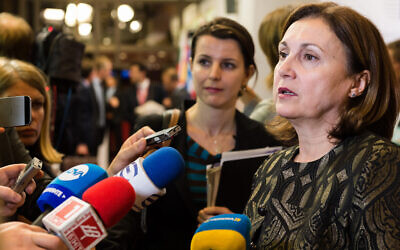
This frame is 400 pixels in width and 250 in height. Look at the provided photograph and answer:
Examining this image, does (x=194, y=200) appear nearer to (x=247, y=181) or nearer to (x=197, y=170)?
(x=197, y=170)

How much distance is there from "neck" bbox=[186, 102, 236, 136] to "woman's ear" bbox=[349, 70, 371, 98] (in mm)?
971

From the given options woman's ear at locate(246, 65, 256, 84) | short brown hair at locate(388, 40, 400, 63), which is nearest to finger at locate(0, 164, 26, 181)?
woman's ear at locate(246, 65, 256, 84)

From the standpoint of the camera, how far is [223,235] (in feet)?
3.71

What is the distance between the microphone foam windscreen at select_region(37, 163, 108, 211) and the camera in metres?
1.03

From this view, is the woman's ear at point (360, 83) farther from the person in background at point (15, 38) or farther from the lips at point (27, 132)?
the person in background at point (15, 38)

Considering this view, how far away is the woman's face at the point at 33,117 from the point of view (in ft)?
6.28

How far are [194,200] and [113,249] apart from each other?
526 millimetres

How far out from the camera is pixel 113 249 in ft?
5.63

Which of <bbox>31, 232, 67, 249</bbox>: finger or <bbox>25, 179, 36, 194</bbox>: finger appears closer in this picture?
<bbox>31, 232, 67, 249</bbox>: finger

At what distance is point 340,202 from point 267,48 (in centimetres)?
129

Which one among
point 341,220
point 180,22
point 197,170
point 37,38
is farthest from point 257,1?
point 180,22

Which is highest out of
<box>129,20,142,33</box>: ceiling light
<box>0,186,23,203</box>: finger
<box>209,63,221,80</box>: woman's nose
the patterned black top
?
<box>209,63,221,80</box>: woman's nose

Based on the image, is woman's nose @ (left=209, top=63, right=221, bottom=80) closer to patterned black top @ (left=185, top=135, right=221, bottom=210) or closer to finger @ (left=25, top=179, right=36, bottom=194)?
patterned black top @ (left=185, top=135, right=221, bottom=210)

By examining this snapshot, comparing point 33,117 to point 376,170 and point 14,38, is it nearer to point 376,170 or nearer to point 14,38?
point 14,38
